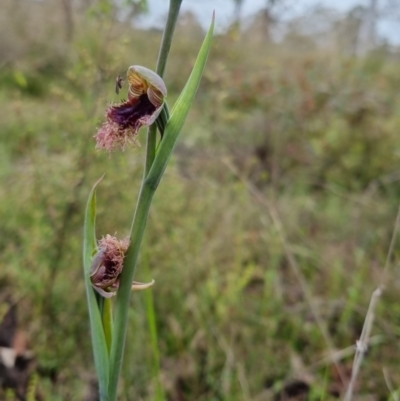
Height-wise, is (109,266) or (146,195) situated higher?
(146,195)

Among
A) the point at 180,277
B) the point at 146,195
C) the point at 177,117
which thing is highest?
the point at 177,117

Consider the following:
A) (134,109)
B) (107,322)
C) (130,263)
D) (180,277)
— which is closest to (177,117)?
(134,109)

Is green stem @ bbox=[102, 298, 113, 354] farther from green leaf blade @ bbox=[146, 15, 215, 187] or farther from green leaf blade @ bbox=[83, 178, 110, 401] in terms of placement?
green leaf blade @ bbox=[146, 15, 215, 187]

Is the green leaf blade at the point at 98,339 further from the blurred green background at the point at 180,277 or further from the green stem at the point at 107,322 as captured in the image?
the blurred green background at the point at 180,277

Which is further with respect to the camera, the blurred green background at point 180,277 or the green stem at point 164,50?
the blurred green background at point 180,277

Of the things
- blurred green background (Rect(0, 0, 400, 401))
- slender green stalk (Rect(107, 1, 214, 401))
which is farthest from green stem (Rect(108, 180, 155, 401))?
blurred green background (Rect(0, 0, 400, 401))

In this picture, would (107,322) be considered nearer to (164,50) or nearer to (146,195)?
(146,195)

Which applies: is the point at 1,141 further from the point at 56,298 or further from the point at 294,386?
the point at 294,386

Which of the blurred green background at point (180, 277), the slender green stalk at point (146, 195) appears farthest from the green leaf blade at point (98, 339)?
the blurred green background at point (180, 277)
